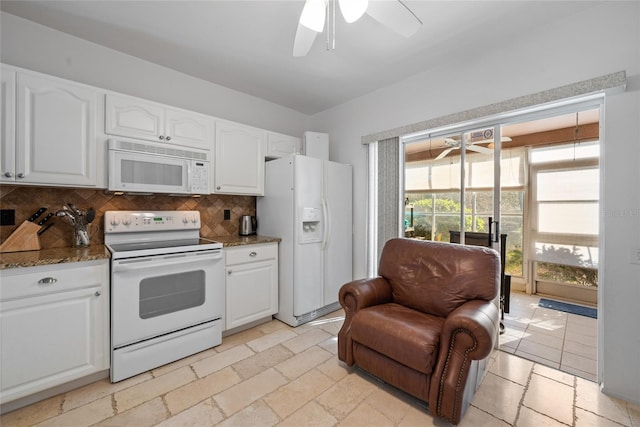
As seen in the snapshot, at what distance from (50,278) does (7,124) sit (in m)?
1.07

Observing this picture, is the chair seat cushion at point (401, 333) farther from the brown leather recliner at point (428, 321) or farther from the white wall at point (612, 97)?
the white wall at point (612, 97)

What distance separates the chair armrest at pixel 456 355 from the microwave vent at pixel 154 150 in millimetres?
2495

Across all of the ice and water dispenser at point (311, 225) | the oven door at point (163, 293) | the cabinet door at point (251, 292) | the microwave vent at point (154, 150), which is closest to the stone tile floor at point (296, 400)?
the oven door at point (163, 293)

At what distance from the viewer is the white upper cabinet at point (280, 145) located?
3.13 metres

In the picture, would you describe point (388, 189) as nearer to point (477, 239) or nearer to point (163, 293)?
point (477, 239)

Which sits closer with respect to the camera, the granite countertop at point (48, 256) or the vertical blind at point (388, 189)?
the granite countertop at point (48, 256)

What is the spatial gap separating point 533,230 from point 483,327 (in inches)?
126

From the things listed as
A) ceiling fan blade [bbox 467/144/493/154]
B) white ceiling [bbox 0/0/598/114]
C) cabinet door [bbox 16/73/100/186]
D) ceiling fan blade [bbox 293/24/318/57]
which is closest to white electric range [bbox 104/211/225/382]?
cabinet door [bbox 16/73/100/186]

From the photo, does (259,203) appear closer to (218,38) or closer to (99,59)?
(218,38)

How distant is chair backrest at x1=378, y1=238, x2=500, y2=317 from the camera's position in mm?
1928

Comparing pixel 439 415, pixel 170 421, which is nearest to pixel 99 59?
pixel 170 421

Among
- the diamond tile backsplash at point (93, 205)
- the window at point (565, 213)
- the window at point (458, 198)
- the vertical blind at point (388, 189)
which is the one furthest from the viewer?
the window at point (565, 213)

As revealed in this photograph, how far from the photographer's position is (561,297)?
3635 mm

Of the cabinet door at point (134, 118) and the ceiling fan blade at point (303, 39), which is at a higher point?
the ceiling fan blade at point (303, 39)
